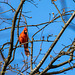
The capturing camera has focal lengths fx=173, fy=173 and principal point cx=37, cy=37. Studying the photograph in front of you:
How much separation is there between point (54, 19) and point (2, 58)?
0.73 m

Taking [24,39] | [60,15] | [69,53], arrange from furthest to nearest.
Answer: [24,39]
[60,15]
[69,53]

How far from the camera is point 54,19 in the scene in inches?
77.1

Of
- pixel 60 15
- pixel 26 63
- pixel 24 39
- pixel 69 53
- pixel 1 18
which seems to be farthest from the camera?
pixel 24 39

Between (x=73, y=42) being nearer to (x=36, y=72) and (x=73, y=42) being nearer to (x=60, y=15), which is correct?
(x=60, y=15)

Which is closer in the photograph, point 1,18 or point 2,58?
point 2,58

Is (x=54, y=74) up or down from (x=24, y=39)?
down

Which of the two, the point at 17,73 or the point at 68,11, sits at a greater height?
the point at 68,11

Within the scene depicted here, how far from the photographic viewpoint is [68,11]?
1975mm

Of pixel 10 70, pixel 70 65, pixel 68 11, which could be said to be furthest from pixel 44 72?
pixel 68 11

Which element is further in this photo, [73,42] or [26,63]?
[26,63]

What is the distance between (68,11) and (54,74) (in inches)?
28.5

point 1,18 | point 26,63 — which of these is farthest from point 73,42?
point 1,18

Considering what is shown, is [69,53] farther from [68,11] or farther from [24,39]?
[24,39]

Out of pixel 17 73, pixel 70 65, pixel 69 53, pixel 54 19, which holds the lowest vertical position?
pixel 17 73
